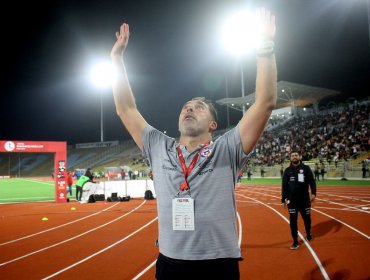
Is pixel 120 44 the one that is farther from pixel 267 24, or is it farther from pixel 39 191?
pixel 39 191

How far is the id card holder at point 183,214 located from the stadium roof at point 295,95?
3541cm

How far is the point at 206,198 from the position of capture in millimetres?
1808

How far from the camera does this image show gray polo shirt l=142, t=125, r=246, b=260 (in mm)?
1764

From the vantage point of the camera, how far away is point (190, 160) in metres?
1.97

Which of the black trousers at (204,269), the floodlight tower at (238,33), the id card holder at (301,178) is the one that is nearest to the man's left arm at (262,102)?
the black trousers at (204,269)

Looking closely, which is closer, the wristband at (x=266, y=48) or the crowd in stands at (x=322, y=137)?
the wristband at (x=266, y=48)

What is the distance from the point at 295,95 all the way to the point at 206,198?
135 ft

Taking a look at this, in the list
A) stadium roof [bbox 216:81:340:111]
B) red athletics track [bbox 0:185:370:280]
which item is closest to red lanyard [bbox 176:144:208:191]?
red athletics track [bbox 0:185:370:280]

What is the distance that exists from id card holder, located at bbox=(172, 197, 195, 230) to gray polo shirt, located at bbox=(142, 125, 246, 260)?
0.09 ft

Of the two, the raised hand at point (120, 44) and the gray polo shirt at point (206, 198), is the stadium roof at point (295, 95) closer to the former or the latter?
the raised hand at point (120, 44)

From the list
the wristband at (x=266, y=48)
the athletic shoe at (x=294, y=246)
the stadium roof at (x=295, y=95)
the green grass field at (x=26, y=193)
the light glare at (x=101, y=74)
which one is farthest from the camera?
the light glare at (x=101, y=74)

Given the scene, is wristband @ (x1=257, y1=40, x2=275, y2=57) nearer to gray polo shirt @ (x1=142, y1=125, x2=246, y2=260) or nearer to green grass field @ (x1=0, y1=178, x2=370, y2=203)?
gray polo shirt @ (x1=142, y1=125, x2=246, y2=260)

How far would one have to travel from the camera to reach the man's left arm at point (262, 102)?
5.97 feet

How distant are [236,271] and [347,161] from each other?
82.3 ft
